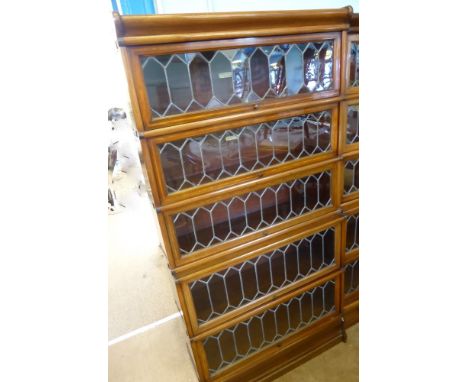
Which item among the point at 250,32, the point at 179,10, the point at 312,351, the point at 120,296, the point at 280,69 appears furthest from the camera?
the point at 120,296

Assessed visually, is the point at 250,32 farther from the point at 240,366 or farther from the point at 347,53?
the point at 240,366

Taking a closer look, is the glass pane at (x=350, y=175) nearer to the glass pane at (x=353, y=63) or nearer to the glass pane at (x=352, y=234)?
the glass pane at (x=352, y=234)

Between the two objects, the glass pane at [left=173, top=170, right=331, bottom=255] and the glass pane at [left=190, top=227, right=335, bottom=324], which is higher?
the glass pane at [left=173, top=170, right=331, bottom=255]

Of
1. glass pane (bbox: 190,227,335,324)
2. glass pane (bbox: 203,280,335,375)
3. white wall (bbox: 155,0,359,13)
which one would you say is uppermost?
white wall (bbox: 155,0,359,13)

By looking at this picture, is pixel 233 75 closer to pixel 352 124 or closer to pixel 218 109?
pixel 218 109

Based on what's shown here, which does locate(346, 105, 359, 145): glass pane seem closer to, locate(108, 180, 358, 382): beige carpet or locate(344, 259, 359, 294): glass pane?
locate(344, 259, 359, 294): glass pane

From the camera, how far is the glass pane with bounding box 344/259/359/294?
4.96ft

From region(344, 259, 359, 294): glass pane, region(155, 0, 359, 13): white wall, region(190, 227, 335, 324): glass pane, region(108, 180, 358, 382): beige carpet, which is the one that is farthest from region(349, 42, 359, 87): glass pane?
region(108, 180, 358, 382): beige carpet

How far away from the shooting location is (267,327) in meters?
1.34

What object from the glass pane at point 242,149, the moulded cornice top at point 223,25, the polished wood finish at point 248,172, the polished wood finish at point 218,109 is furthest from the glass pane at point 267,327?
the moulded cornice top at point 223,25

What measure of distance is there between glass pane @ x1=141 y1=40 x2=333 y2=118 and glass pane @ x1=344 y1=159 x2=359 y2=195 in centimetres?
37

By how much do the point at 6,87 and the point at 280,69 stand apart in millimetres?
841

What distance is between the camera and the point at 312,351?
58.0 inches
